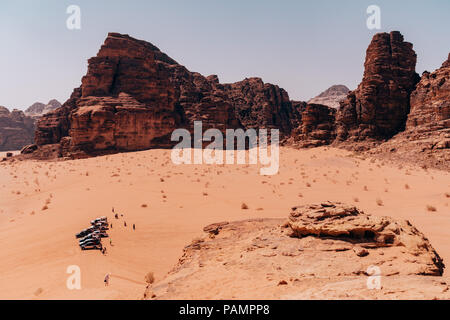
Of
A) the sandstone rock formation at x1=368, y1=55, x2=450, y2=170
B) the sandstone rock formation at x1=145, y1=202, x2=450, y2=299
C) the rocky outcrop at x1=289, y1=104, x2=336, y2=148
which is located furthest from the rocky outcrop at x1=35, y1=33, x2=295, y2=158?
the sandstone rock formation at x1=145, y1=202, x2=450, y2=299

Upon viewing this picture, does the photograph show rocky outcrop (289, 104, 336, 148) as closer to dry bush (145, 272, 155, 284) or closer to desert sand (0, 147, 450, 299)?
desert sand (0, 147, 450, 299)

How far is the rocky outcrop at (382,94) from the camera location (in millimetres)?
34406

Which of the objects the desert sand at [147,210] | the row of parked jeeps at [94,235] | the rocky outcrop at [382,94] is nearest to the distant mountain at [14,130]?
the desert sand at [147,210]

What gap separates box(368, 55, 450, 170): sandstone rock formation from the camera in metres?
23.8

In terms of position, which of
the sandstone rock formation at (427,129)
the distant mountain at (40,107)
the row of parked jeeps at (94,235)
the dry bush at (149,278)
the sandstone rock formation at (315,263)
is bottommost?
the dry bush at (149,278)

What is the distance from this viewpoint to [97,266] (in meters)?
6.28

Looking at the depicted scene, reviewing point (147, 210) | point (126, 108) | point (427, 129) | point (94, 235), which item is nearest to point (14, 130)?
point (126, 108)

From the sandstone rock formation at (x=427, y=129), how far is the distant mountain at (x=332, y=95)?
90790 millimetres

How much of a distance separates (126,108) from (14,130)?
218 feet

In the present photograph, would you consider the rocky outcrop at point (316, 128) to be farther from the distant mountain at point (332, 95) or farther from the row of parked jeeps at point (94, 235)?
the distant mountain at point (332, 95)

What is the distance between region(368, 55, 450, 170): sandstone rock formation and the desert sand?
4.09 m

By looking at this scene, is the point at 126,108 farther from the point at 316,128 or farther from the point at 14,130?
the point at 14,130

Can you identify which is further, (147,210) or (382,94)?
(382,94)

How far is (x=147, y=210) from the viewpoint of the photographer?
10.9m
